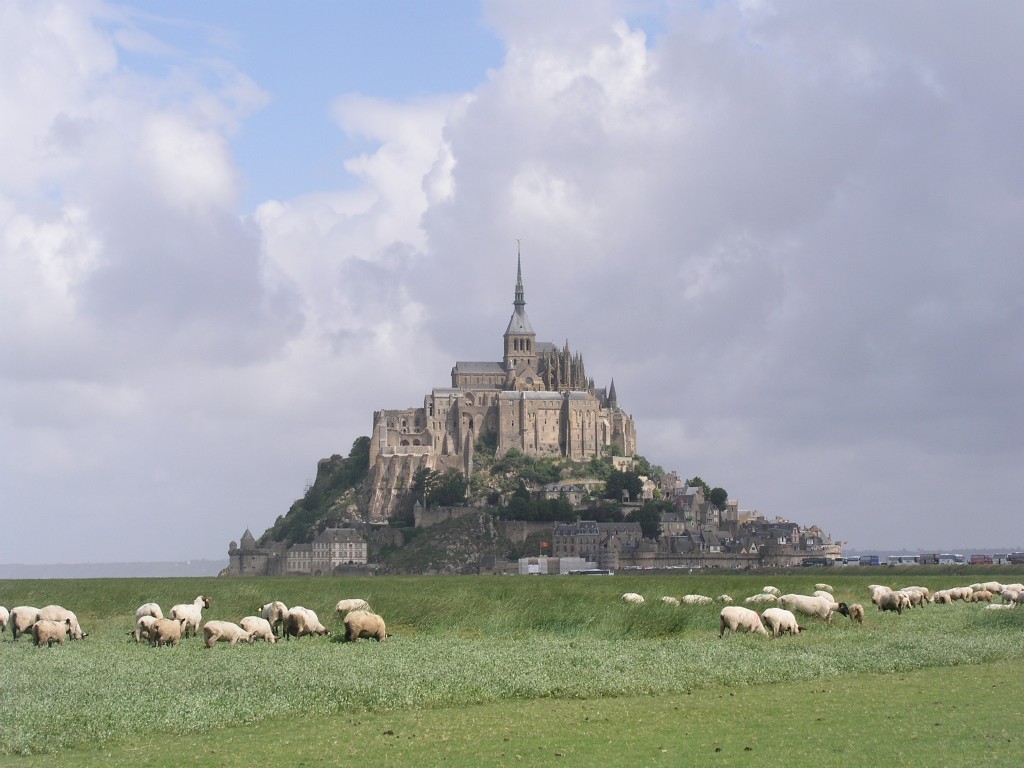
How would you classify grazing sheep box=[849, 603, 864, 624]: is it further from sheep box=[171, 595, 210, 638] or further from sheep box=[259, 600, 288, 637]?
sheep box=[171, 595, 210, 638]

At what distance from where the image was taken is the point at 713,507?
535ft

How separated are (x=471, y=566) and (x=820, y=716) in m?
127

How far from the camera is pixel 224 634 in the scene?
1197 inches

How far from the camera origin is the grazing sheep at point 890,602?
40469 millimetres

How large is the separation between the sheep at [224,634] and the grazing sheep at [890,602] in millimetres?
21542

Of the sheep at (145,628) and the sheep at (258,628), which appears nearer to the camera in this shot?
the sheep at (145,628)

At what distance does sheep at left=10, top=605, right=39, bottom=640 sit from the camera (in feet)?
109

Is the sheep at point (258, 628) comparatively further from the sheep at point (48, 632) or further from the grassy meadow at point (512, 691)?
the sheep at point (48, 632)

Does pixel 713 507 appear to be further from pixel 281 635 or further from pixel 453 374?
pixel 281 635

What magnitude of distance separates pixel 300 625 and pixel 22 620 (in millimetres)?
8035

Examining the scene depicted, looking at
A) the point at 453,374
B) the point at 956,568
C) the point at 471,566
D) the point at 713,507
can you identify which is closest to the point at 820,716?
the point at 956,568

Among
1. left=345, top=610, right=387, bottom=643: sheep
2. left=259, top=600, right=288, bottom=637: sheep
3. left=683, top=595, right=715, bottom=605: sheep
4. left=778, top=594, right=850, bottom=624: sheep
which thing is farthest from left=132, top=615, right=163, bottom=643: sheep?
left=778, top=594, right=850, bottom=624: sheep

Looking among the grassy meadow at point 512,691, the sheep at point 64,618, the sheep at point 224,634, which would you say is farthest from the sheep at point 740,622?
the sheep at point 64,618

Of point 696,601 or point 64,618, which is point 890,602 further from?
point 64,618
